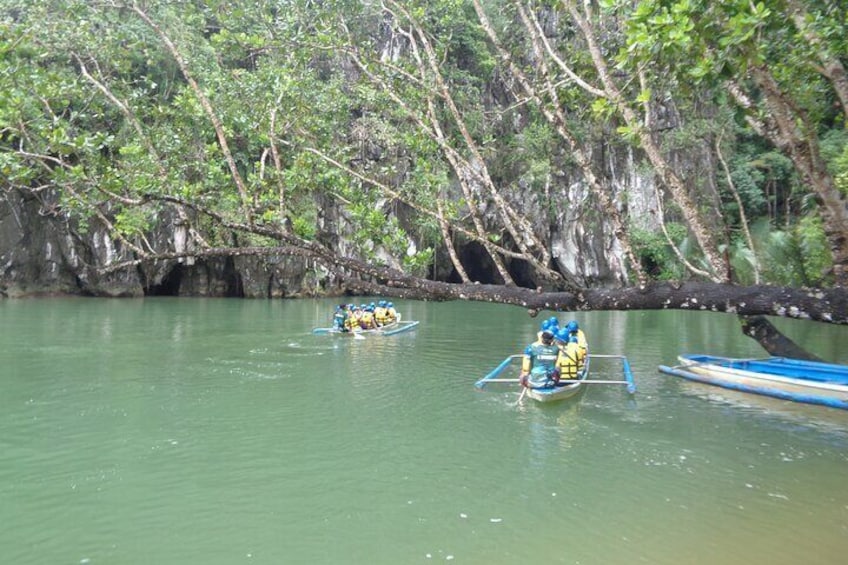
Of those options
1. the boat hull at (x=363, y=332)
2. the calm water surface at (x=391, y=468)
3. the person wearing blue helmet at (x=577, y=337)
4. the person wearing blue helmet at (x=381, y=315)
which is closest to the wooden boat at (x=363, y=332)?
the boat hull at (x=363, y=332)

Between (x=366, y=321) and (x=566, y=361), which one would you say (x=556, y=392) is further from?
(x=366, y=321)

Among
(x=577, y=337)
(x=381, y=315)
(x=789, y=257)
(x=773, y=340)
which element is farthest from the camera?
(x=381, y=315)

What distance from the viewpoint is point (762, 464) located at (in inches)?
238

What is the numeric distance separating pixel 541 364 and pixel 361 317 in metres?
8.26

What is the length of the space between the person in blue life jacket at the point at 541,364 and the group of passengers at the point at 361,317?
7707 mm

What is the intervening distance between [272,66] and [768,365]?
8246mm

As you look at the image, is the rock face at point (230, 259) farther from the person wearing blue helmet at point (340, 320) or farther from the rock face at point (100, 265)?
the person wearing blue helmet at point (340, 320)

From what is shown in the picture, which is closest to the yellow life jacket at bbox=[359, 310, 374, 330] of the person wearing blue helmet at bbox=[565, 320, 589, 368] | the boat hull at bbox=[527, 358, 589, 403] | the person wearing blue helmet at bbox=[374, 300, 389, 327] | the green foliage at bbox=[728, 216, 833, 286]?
the person wearing blue helmet at bbox=[374, 300, 389, 327]

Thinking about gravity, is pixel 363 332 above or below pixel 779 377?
above

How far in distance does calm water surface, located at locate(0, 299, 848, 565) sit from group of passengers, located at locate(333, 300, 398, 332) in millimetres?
4025

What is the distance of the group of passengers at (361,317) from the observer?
1559 cm

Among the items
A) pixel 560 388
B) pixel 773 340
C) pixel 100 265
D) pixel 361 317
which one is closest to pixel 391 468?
pixel 560 388

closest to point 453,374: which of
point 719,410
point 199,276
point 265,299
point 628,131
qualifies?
point 719,410

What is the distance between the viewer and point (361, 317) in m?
16.0
